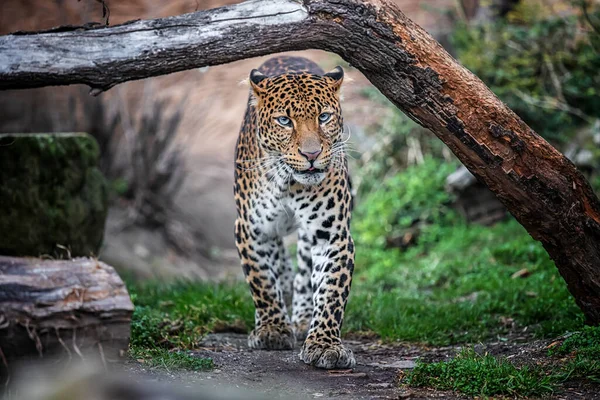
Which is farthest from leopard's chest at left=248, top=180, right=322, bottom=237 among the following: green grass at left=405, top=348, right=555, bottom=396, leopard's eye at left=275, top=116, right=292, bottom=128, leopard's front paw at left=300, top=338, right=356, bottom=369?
green grass at left=405, top=348, right=555, bottom=396

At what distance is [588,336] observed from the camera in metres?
5.87

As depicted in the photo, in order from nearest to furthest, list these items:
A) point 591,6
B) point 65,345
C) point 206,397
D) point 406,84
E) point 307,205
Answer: point 206,397 → point 65,345 → point 406,84 → point 307,205 → point 591,6

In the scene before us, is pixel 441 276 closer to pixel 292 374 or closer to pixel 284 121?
pixel 284 121

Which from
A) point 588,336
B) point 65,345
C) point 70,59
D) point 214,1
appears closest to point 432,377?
point 588,336

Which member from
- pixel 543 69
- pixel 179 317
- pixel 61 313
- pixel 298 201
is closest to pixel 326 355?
pixel 298 201

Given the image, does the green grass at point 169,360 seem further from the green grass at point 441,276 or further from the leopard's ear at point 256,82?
the leopard's ear at point 256,82

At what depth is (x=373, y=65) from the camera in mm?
5688

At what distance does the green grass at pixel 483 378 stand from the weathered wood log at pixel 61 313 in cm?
208

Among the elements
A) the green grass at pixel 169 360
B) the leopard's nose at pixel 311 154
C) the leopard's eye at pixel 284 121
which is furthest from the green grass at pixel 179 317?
the leopard's eye at pixel 284 121

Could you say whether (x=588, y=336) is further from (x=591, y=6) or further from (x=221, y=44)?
(x=591, y=6)

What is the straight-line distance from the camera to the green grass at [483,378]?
5195mm

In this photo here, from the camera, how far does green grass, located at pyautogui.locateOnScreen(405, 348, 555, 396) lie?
5.20 m

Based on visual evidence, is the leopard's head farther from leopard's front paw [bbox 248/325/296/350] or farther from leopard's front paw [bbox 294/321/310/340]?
leopard's front paw [bbox 294/321/310/340]

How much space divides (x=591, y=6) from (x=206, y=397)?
9.68 m
